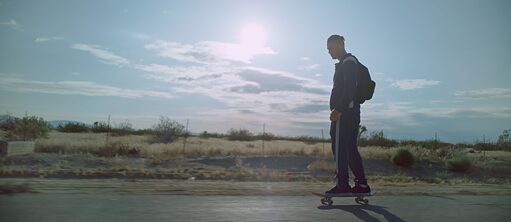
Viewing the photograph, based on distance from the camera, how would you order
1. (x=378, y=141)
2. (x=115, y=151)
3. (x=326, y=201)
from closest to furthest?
(x=326, y=201) → (x=115, y=151) → (x=378, y=141)

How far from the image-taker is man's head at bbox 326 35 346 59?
714cm

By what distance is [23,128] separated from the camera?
1179 inches

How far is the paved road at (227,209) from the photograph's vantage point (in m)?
5.04

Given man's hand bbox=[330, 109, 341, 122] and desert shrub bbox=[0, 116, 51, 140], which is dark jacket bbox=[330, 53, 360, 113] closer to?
man's hand bbox=[330, 109, 341, 122]

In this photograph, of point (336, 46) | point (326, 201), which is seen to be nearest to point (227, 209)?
point (326, 201)

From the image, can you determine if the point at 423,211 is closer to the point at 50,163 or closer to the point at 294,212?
the point at 294,212

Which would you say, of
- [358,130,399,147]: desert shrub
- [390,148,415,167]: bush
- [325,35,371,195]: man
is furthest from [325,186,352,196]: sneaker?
[358,130,399,147]: desert shrub

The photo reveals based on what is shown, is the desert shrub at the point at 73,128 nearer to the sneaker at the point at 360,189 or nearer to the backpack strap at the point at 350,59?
the backpack strap at the point at 350,59

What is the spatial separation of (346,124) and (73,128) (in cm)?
5429

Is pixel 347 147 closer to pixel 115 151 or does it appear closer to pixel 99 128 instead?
pixel 115 151

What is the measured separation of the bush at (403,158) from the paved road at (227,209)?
886 inches

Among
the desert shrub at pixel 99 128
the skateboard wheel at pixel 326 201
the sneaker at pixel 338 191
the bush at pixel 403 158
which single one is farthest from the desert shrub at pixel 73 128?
the skateboard wheel at pixel 326 201

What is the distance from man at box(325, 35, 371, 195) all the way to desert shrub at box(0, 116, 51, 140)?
23.8m

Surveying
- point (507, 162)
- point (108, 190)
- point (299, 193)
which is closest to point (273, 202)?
point (299, 193)
